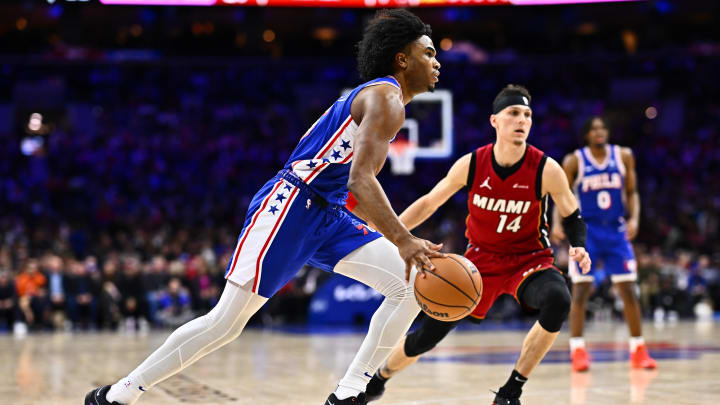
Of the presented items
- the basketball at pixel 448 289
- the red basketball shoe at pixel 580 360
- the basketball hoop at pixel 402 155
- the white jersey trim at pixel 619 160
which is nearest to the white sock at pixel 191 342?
the basketball at pixel 448 289

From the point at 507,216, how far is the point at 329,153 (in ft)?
4.78

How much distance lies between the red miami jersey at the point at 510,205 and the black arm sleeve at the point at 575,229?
144 millimetres

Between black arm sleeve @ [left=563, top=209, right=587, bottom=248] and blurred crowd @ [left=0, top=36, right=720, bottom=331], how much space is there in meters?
10.8

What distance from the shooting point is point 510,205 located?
4.71m

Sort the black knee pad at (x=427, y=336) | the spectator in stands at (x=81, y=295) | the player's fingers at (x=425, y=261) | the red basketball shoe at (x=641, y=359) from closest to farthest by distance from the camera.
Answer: the player's fingers at (x=425, y=261) < the black knee pad at (x=427, y=336) < the red basketball shoe at (x=641, y=359) < the spectator in stands at (x=81, y=295)

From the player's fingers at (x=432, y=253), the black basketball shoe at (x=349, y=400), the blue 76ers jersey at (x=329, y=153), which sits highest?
the blue 76ers jersey at (x=329, y=153)

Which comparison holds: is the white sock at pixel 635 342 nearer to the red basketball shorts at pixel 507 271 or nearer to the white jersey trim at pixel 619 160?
the white jersey trim at pixel 619 160

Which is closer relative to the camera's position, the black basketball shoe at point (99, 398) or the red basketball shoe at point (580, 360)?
the black basketball shoe at point (99, 398)

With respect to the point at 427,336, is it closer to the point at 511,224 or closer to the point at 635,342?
the point at 511,224

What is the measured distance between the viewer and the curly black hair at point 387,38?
3.64 m

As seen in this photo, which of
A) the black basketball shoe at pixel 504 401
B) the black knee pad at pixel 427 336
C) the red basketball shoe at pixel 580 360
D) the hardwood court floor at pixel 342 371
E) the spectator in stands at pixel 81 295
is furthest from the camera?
the spectator in stands at pixel 81 295

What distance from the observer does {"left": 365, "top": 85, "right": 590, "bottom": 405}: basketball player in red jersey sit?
15.1 feet

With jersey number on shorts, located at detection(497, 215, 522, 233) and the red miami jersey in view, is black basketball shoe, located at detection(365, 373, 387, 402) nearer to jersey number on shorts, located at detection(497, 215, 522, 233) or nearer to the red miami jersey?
the red miami jersey

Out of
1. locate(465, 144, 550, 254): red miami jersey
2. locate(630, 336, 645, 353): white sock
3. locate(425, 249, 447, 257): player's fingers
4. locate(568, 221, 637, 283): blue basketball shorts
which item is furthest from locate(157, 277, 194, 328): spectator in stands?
locate(425, 249, 447, 257): player's fingers
